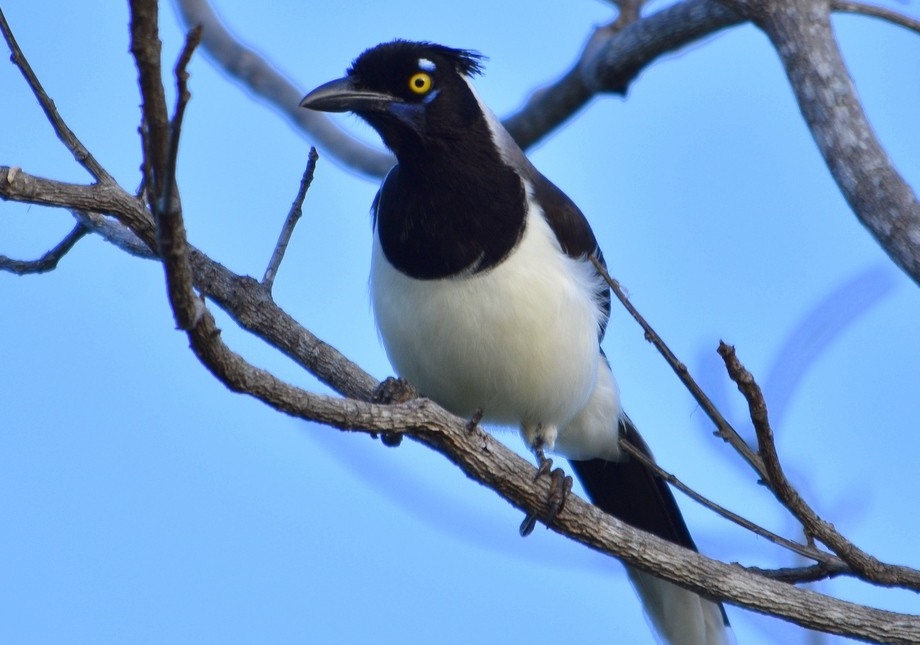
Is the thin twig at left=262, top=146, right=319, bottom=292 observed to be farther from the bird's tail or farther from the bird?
the bird's tail

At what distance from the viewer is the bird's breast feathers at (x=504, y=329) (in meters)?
4.92

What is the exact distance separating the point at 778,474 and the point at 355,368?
1811mm

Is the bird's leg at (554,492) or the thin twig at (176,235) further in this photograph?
the bird's leg at (554,492)

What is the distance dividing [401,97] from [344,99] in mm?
266

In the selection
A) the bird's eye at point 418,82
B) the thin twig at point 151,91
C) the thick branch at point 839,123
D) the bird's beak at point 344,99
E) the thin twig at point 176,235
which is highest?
the thick branch at point 839,123

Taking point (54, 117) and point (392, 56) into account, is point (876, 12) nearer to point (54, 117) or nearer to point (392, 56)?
point (392, 56)

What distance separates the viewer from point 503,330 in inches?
194

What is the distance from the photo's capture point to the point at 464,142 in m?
5.23

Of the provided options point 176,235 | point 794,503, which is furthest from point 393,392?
point 176,235

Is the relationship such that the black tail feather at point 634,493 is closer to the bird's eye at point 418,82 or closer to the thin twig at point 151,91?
the bird's eye at point 418,82

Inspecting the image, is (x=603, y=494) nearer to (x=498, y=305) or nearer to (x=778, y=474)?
(x=498, y=305)

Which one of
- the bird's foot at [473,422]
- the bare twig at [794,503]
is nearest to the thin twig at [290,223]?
the bird's foot at [473,422]

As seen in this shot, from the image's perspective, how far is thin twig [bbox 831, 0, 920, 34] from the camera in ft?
17.7

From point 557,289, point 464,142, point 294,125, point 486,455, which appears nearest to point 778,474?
point 486,455
